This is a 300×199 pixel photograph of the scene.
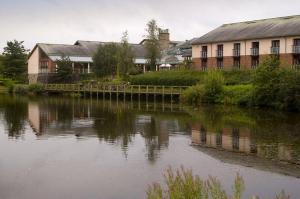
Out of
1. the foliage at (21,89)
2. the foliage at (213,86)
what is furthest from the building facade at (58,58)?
the foliage at (213,86)

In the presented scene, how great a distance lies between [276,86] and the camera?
155 ft

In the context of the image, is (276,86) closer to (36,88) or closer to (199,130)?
(199,130)

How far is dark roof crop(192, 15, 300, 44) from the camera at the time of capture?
5952 cm

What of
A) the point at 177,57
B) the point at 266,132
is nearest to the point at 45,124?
the point at 266,132

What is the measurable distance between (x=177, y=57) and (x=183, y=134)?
186 ft

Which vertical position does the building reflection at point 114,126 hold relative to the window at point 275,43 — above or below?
below

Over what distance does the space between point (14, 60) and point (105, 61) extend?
2104 centimetres

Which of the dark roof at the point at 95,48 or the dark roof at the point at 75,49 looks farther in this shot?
the dark roof at the point at 95,48

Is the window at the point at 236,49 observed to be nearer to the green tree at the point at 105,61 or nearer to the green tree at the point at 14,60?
the green tree at the point at 105,61

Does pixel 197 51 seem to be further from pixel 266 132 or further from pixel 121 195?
pixel 121 195

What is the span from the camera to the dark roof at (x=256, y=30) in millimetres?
59522

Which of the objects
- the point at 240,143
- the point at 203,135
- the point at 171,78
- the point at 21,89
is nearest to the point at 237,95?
the point at 171,78

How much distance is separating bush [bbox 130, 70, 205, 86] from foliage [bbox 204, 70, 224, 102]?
4.06 m

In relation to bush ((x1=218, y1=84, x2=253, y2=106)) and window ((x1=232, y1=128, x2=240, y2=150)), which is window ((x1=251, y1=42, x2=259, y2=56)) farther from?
window ((x1=232, y1=128, x2=240, y2=150))
